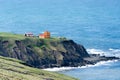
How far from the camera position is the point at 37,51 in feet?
561

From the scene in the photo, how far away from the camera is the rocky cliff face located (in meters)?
168

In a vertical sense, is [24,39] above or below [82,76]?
above

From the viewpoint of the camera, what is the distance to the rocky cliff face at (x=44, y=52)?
16762cm

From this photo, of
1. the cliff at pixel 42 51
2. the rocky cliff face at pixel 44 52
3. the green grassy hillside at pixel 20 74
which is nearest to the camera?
A: the green grassy hillside at pixel 20 74

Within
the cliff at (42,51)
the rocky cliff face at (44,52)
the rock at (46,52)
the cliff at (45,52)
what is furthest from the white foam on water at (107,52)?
the rocky cliff face at (44,52)

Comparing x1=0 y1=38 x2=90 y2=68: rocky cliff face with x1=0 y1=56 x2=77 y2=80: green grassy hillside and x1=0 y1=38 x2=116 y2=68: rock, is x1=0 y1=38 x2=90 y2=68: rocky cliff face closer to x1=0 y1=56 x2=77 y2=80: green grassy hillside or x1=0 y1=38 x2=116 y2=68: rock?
x1=0 y1=38 x2=116 y2=68: rock

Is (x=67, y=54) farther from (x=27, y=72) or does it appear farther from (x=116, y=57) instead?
(x=27, y=72)

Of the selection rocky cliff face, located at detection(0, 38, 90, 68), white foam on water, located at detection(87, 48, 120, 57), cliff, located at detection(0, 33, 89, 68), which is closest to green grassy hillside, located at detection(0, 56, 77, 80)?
rocky cliff face, located at detection(0, 38, 90, 68)

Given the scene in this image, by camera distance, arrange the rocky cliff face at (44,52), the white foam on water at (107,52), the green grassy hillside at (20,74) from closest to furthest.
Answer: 1. the green grassy hillside at (20,74)
2. the rocky cliff face at (44,52)
3. the white foam on water at (107,52)

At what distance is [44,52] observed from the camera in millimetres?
171250

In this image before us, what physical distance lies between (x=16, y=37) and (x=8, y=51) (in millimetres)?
9823

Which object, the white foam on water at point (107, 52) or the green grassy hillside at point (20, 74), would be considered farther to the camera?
the white foam on water at point (107, 52)

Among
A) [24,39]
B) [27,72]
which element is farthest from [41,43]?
[27,72]

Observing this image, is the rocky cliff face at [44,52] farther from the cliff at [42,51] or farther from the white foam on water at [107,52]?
the white foam on water at [107,52]
